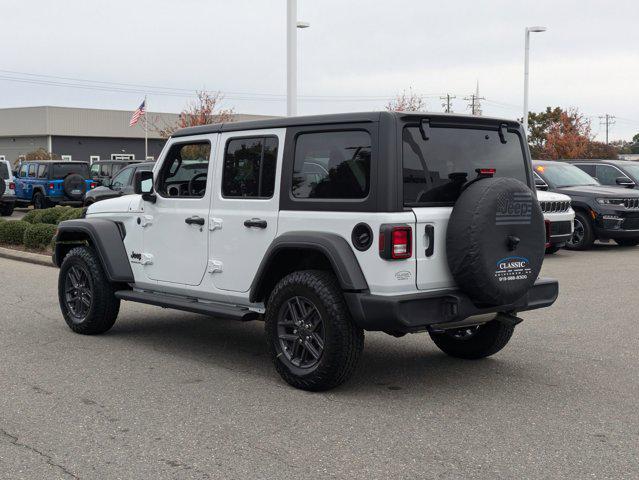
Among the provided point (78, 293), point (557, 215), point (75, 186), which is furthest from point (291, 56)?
point (75, 186)

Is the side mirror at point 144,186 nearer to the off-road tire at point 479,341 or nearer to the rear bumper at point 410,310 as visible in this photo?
the rear bumper at point 410,310

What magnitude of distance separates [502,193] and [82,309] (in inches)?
177

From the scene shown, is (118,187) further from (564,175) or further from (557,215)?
(557,215)

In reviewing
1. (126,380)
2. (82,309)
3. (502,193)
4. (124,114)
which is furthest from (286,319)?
(124,114)

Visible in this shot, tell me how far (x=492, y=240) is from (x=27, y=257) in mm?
11397

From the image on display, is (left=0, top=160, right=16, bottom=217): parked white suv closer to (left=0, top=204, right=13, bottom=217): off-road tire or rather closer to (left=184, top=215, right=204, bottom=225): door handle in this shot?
(left=0, top=204, right=13, bottom=217): off-road tire

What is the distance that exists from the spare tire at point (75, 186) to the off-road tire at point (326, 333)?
22.6 meters

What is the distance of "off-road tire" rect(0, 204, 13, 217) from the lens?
28.0 m

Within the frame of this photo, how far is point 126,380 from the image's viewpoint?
257 inches

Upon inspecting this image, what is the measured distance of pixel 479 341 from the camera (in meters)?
7.12

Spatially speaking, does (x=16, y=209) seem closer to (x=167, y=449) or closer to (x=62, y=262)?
(x=62, y=262)

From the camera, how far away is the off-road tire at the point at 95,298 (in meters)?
8.09

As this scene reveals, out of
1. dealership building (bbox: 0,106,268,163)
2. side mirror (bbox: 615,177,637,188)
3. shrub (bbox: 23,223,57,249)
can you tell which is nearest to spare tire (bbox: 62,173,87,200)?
shrub (bbox: 23,223,57,249)

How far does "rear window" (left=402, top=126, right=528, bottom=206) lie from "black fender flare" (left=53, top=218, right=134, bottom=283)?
10.7 ft
